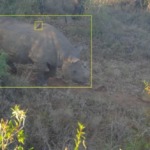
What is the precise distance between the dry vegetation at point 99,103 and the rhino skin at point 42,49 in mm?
418

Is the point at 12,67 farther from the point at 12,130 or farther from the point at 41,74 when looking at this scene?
the point at 12,130

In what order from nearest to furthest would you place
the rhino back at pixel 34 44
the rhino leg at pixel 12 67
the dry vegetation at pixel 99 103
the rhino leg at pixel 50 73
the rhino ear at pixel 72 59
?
the dry vegetation at pixel 99 103
the rhino ear at pixel 72 59
the rhino back at pixel 34 44
the rhino leg at pixel 50 73
the rhino leg at pixel 12 67

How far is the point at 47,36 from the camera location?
7469 millimetres

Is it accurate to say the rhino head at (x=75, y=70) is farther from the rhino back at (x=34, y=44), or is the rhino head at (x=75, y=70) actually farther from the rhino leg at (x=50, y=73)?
the rhino leg at (x=50, y=73)

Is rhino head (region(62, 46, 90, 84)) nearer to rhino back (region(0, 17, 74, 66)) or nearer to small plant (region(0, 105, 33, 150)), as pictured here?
rhino back (region(0, 17, 74, 66))

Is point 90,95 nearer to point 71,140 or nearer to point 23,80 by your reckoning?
point 23,80

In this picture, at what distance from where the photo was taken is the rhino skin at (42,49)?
7.43 m

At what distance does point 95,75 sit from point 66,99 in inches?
86.0

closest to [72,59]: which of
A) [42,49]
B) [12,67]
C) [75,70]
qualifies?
[75,70]

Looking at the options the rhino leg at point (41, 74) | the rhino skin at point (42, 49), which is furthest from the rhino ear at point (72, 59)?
the rhino leg at point (41, 74)

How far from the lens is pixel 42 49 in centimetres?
739

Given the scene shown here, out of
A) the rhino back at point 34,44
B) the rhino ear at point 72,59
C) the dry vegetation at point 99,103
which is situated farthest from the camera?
the rhino back at point 34,44

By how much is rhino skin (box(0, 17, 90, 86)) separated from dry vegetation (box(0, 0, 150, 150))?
0.42 meters

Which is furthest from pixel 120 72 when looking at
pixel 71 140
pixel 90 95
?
pixel 71 140
